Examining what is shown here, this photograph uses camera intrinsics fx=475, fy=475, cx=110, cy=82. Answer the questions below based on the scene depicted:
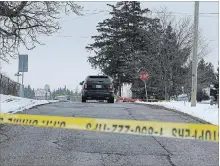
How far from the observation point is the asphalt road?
7.48 metres

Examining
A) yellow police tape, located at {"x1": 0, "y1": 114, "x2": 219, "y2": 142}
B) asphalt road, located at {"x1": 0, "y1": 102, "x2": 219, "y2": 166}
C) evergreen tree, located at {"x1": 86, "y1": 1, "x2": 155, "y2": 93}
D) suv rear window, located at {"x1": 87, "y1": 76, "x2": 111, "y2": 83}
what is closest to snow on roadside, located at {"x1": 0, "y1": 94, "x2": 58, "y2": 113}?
suv rear window, located at {"x1": 87, "y1": 76, "x2": 111, "y2": 83}

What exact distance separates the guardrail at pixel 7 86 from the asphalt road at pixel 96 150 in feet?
52.8

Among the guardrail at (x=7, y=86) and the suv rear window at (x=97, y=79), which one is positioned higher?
the suv rear window at (x=97, y=79)

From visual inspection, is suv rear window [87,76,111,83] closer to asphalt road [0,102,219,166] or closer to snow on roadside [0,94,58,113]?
snow on roadside [0,94,58,113]

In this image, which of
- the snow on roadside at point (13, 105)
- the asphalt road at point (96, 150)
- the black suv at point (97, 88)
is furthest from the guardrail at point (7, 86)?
the asphalt road at point (96, 150)

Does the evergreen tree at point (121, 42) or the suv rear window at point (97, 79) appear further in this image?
the evergreen tree at point (121, 42)

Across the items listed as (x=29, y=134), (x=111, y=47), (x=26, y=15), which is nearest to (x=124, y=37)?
(x=111, y=47)

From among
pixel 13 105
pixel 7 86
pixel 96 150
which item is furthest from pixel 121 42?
pixel 96 150

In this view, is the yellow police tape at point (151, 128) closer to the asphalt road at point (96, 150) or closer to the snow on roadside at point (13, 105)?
the asphalt road at point (96, 150)

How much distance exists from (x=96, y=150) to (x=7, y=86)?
20.9 metres

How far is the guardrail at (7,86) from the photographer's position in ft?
86.4

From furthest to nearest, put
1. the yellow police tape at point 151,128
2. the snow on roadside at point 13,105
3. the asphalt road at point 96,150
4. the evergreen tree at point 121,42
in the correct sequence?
1. the evergreen tree at point 121,42
2. the snow on roadside at point 13,105
3. the asphalt road at point 96,150
4. the yellow police tape at point 151,128

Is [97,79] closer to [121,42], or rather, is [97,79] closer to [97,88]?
[97,88]

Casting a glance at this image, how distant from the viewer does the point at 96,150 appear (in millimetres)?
8492
